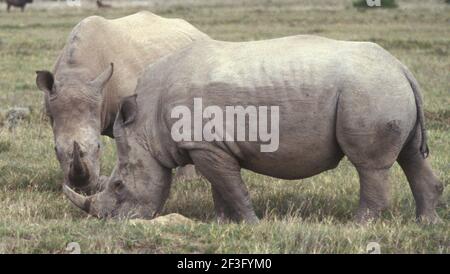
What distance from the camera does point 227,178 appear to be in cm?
690

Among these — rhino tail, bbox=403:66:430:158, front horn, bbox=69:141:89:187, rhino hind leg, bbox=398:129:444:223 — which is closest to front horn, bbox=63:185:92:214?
front horn, bbox=69:141:89:187

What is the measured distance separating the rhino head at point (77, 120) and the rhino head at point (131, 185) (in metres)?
0.40

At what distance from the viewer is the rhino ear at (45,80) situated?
7703 millimetres

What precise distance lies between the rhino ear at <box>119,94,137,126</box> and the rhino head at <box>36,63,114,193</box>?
1.58ft

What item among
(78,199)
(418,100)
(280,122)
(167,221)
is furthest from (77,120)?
(418,100)

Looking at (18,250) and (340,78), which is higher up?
(340,78)

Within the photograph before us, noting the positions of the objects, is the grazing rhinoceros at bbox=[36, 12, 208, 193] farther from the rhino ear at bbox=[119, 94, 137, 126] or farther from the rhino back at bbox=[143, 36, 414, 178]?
the rhino back at bbox=[143, 36, 414, 178]

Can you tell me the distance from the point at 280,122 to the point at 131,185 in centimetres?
132

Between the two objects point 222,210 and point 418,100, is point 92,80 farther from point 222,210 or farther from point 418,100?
point 418,100

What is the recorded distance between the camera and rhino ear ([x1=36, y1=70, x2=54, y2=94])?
7703mm
